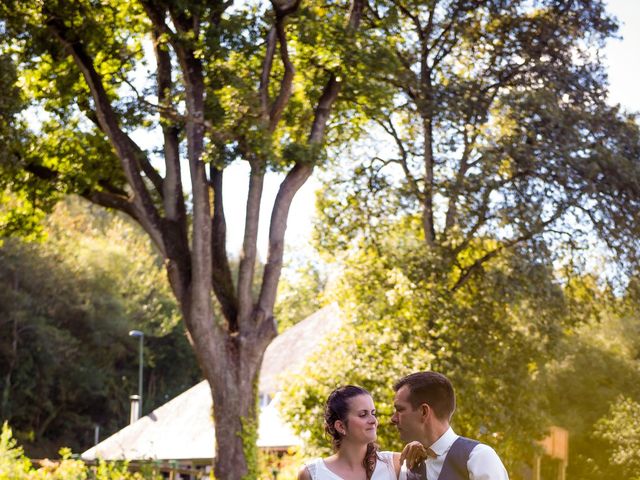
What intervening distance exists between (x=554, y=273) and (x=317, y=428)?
5783mm

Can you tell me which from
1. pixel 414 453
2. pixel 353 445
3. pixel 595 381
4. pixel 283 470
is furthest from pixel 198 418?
pixel 414 453

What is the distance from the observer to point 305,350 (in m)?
44.5

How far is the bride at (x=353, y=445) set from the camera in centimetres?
584

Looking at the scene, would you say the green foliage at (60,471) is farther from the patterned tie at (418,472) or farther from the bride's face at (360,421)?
the patterned tie at (418,472)

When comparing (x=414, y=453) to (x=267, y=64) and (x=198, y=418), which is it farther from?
(x=198, y=418)

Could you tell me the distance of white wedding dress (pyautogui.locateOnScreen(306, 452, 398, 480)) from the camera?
5.84m

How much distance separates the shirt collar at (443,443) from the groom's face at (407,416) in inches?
3.4

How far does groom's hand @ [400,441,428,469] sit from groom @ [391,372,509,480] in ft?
0.07

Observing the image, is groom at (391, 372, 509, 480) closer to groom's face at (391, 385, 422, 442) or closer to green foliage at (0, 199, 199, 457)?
groom's face at (391, 385, 422, 442)

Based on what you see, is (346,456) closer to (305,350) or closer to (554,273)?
(554,273)

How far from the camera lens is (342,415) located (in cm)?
586

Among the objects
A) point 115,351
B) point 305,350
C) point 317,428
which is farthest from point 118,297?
point 317,428

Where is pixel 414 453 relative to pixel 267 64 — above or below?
below

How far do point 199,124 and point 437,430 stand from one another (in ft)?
50.9
